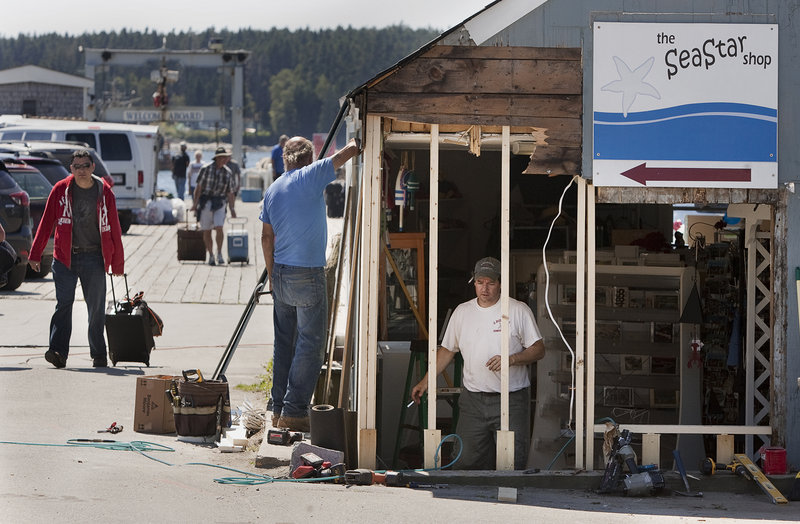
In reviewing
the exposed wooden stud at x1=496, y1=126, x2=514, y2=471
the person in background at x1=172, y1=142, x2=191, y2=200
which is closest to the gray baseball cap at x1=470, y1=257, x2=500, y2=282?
the exposed wooden stud at x1=496, y1=126, x2=514, y2=471

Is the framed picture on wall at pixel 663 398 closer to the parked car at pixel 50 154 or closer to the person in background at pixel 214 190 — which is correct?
the person in background at pixel 214 190

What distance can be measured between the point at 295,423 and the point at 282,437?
360 mm

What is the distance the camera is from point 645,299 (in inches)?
382

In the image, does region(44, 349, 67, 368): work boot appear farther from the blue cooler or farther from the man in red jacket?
the blue cooler

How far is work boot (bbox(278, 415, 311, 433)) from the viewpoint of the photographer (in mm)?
8891

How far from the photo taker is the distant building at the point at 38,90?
4766cm

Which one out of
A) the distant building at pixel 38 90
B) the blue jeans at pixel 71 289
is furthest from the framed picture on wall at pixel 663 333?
the distant building at pixel 38 90

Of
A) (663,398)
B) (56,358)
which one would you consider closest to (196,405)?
(56,358)

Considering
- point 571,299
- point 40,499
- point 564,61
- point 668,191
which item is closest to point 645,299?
point 571,299

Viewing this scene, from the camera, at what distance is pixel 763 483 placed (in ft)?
25.1

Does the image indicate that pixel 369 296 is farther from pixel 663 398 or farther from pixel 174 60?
pixel 174 60

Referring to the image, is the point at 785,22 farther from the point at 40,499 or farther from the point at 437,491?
the point at 40,499

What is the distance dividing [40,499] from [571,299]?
4.53m

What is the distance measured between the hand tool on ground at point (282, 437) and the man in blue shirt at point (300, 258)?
0.80ft
